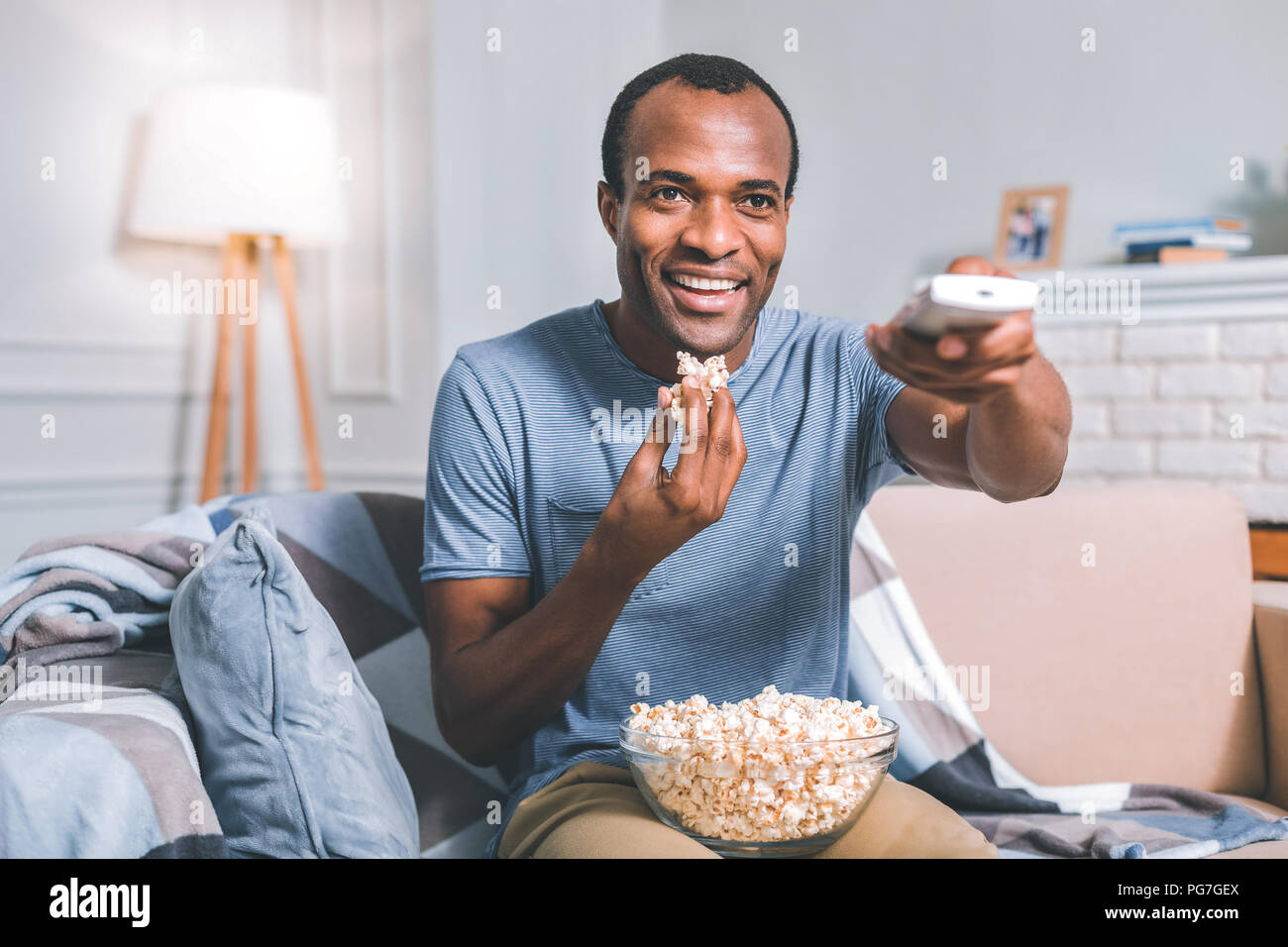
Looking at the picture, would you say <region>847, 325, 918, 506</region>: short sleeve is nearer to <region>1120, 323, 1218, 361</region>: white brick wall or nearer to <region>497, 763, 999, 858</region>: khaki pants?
<region>497, 763, 999, 858</region>: khaki pants

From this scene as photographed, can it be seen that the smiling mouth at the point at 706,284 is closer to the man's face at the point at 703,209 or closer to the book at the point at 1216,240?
the man's face at the point at 703,209

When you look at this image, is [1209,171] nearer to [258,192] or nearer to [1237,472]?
[1237,472]

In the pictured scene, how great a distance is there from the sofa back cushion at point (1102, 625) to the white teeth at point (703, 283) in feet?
1.86

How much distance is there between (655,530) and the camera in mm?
933

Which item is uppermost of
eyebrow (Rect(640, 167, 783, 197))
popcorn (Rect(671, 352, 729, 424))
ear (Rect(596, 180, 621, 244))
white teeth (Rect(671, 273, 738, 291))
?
eyebrow (Rect(640, 167, 783, 197))

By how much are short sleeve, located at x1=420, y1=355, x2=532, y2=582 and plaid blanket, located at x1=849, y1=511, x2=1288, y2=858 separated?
52 cm

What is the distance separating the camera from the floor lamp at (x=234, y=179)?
2316mm

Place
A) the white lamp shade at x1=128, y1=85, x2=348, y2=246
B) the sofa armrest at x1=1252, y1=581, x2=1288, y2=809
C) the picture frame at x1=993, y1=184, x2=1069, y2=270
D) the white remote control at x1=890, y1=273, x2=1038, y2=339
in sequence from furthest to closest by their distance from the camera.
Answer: the picture frame at x1=993, y1=184, x2=1069, y2=270, the white lamp shade at x1=128, y1=85, x2=348, y2=246, the sofa armrest at x1=1252, y1=581, x2=1288, y2=809, the white remote control at x1=890, y1=273, x2=1038, y2=339

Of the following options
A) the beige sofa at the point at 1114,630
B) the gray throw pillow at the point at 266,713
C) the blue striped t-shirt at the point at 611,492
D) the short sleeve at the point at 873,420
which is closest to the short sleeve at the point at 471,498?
the blue striped t-shirt at the point at 611,492

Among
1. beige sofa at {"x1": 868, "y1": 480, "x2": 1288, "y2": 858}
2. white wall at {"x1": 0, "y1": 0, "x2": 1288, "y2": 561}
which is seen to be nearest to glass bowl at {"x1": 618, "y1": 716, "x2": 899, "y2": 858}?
beige sofa at {"x1": 868, "y1": 480, "x2": 1288, "y2": 858}

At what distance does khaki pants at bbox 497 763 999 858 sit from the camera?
34.5 inches

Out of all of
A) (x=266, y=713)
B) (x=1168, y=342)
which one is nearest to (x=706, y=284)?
(x=266, y=713)

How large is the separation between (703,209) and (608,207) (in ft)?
0.48
